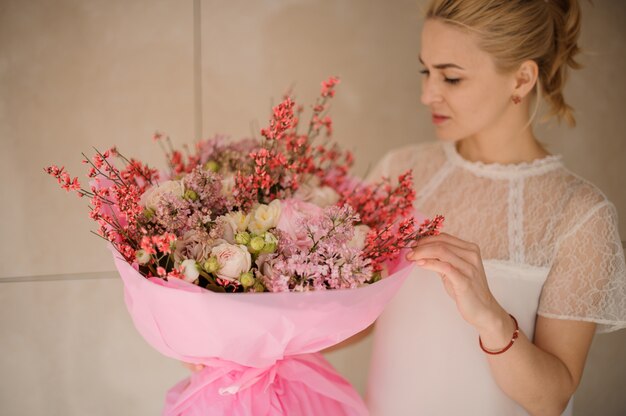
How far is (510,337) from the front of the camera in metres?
1.14

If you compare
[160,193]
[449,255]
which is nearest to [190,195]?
[160,193]

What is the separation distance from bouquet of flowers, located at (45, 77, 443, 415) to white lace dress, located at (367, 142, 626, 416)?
0.38 meters

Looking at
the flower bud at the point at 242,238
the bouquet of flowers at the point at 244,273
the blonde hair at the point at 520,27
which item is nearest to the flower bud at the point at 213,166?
the bouquet of flowers at the point at 244,273

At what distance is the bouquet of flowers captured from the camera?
2.74 feet

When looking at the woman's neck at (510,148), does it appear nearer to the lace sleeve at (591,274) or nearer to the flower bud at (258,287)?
the lace sleeve at (591,274)

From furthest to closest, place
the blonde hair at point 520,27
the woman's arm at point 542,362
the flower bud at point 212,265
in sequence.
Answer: the blonde hair at point 520,27 → the woman's arm at point 542,362 → the flower bud at point 212,265

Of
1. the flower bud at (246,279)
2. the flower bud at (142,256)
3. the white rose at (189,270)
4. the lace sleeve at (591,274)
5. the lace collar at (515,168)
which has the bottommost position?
the lace sleeve at (591,274)

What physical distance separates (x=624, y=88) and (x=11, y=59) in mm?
2067

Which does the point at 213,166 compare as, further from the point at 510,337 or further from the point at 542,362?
the point at 542,362

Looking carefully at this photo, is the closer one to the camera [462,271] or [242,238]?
[242,238]

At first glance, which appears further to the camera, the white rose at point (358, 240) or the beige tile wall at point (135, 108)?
the beige tile wall at point (135, 108)

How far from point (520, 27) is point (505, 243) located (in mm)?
557

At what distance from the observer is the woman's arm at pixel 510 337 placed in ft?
3.41

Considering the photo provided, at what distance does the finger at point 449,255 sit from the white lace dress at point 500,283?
0.91ft
